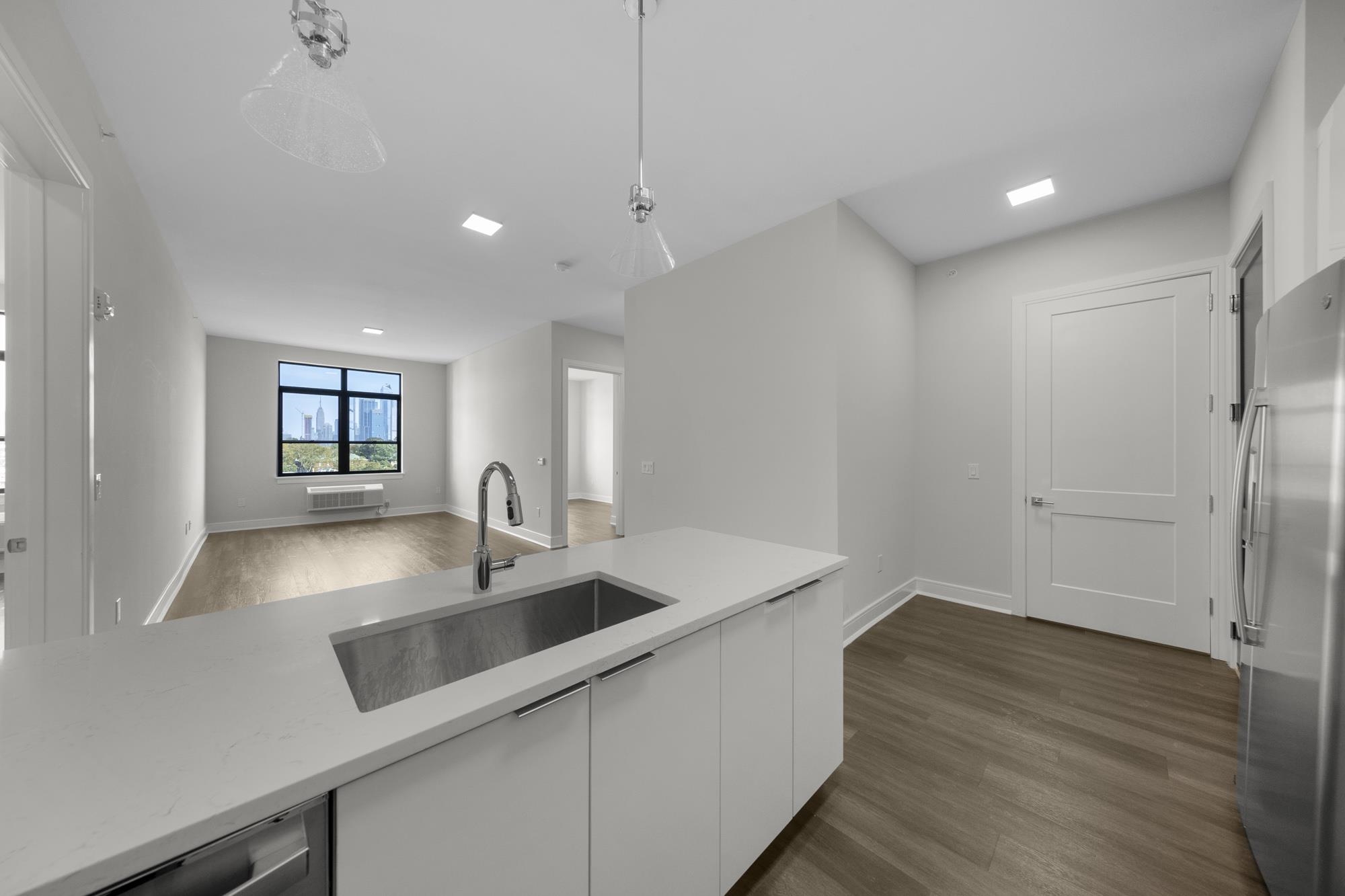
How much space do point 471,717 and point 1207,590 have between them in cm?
391

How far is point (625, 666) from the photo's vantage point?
3.30 ft

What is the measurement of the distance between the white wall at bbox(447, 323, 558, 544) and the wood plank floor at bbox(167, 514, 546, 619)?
1.72 feet

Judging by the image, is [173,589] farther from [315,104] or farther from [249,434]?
[315,104]

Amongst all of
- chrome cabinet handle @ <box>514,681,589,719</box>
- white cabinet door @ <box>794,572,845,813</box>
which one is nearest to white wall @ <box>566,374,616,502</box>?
white cabinet door @ <box>794,572,845,813</box>

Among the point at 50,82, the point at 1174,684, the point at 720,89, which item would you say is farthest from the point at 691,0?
the point at 1174,684

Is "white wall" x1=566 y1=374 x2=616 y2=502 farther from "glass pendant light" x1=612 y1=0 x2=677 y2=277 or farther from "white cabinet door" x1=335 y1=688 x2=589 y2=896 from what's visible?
"white cabinet door" x1=335 y1=688 x2=589 y2=896

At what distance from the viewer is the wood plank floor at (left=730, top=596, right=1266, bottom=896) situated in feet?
4.72

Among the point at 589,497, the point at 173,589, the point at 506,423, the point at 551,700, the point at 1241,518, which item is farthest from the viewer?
the point at 589,497

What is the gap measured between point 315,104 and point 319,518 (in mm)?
8230

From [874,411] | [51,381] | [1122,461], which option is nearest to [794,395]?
[874,411]

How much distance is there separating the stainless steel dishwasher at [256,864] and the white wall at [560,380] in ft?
17.5

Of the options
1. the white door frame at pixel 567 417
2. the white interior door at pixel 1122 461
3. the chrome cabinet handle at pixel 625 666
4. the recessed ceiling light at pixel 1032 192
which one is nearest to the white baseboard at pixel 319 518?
the white door frame at pixel 567 417

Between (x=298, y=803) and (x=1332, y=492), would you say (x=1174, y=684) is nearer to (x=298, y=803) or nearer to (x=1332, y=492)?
(x=1332, y=492)

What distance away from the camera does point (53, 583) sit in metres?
1.77
